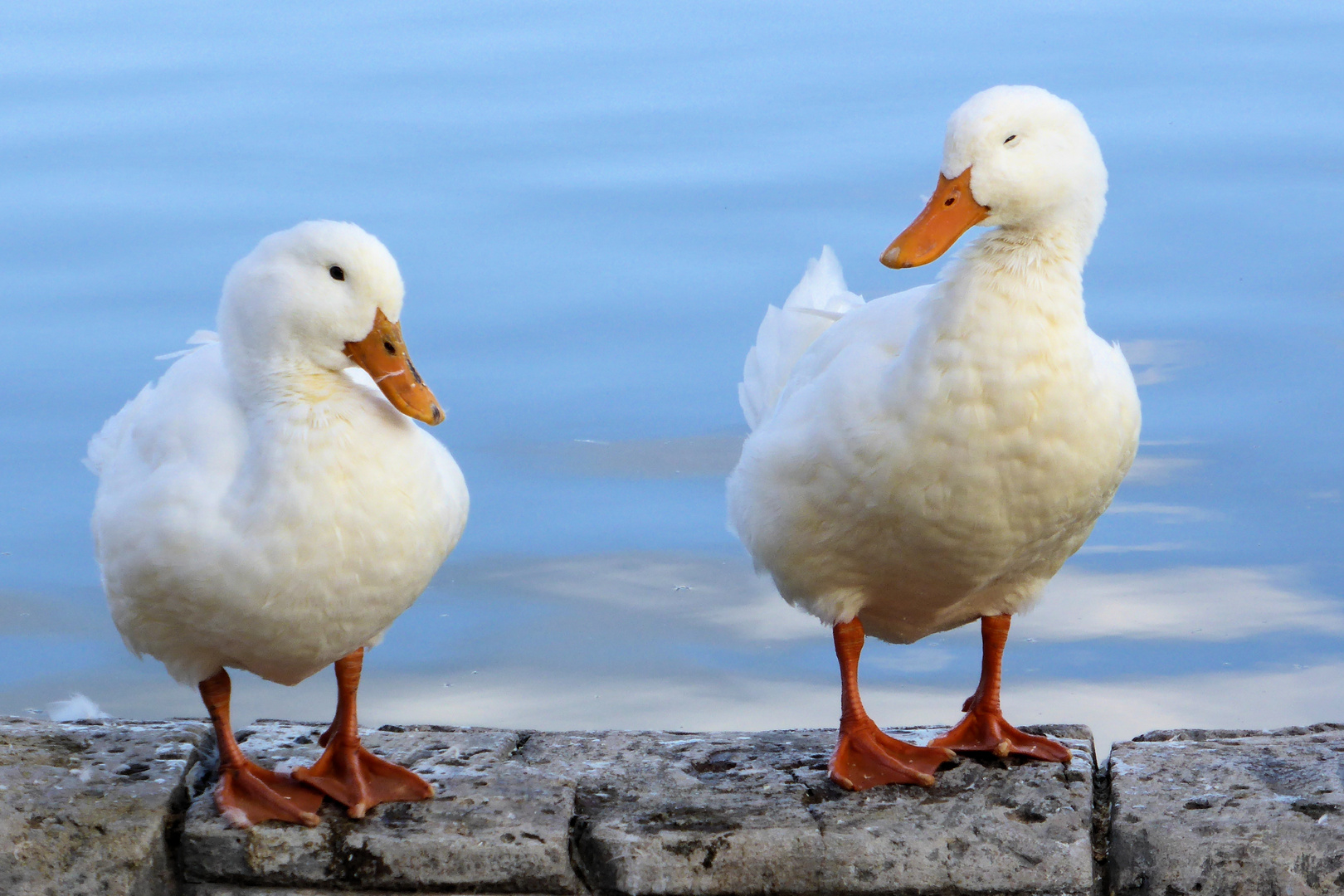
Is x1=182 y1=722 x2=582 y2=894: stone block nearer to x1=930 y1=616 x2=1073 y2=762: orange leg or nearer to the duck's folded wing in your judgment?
the duck's folded wing

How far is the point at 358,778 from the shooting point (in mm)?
3746

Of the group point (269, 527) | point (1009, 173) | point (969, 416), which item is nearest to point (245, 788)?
point (269, 527)

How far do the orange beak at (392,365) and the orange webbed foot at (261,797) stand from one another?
0.94m

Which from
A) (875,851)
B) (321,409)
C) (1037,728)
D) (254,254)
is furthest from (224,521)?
(1037,728)

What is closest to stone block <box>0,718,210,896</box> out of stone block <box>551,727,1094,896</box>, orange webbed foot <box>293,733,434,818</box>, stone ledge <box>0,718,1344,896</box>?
stone ledge <box>0,718,1344,896</box>

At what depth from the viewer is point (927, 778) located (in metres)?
3.82

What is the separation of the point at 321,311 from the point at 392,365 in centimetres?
19

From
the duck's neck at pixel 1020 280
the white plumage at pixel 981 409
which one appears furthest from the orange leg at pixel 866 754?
the duck's neck at pixel 1020 280

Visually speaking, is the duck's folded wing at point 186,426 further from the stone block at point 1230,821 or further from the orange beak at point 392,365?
the stone block at point 1230,821

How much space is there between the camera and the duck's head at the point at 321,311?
3.44m

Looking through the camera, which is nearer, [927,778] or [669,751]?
[927,778]

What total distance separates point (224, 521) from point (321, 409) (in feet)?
1.05

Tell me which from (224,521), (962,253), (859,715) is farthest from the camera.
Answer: (859,715)

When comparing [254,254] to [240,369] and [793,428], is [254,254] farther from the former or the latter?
[793,428]
